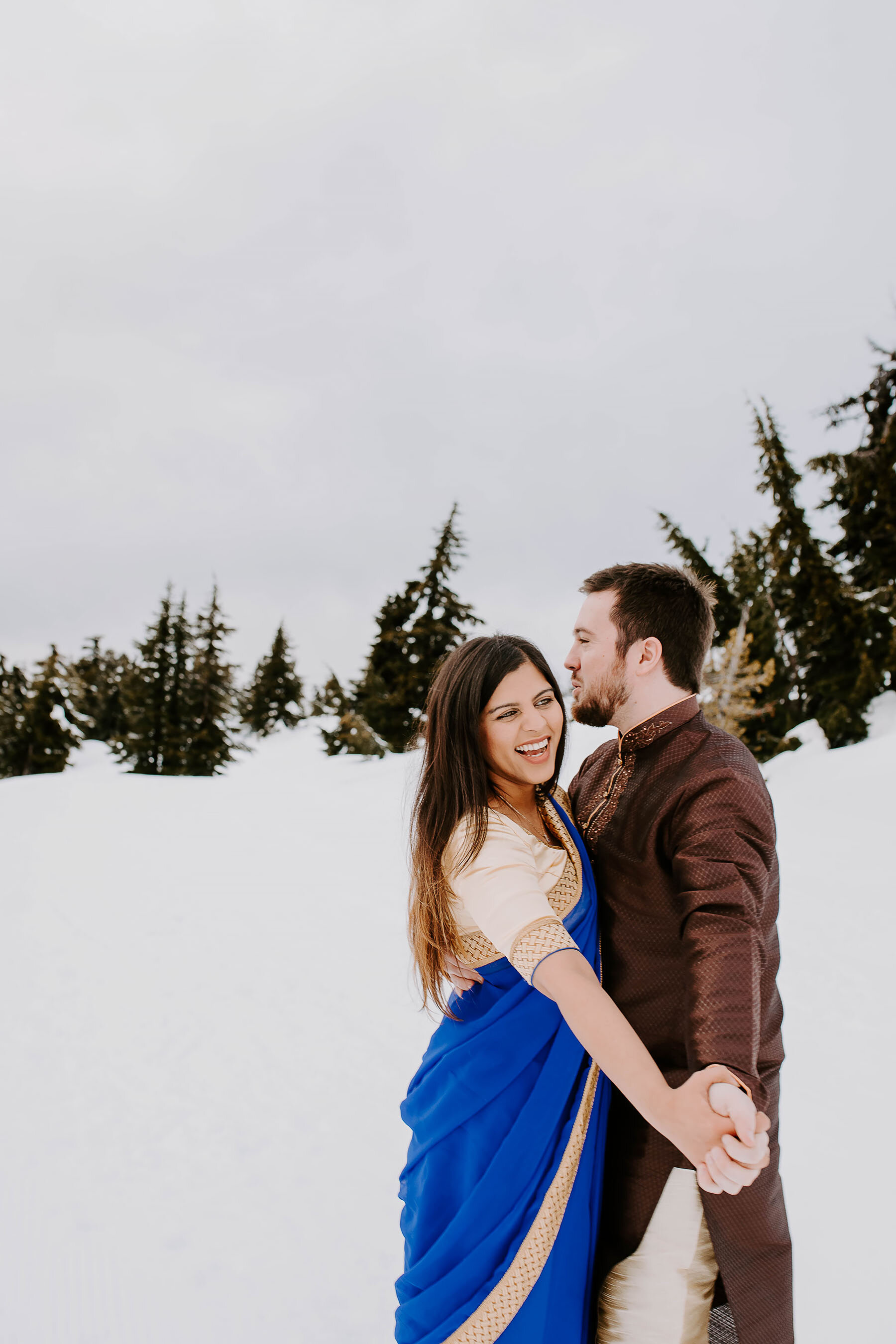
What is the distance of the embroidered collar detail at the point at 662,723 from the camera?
Answer: 74.4 inches

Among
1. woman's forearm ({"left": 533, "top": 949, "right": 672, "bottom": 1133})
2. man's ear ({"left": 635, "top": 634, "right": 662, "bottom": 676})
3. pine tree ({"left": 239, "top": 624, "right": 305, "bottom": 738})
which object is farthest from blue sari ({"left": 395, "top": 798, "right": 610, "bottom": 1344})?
pine tree ({"left": 239, "top": 624, "right": 305, "bottom": 738})

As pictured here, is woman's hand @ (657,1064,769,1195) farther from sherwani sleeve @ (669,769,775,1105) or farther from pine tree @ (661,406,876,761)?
pine tree @ (661,406,876,761)

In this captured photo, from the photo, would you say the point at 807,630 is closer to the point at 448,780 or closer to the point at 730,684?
the point at 730,684

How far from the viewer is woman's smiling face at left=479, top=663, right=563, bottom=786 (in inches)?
75.3

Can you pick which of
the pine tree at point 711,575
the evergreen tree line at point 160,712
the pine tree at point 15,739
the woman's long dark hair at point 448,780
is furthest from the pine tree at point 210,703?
the woman's long dark hair at point 448,780

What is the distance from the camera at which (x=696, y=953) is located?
1426mm

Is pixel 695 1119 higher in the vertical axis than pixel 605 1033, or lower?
lower

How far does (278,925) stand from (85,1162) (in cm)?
376

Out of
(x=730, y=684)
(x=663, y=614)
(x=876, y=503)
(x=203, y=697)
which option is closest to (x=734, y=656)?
(x=730, y=684)

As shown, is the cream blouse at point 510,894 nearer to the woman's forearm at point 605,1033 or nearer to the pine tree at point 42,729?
the woman's forearm at point 605,1033

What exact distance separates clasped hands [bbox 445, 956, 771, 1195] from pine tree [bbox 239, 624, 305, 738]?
39842 millimetres

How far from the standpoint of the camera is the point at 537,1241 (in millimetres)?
1690

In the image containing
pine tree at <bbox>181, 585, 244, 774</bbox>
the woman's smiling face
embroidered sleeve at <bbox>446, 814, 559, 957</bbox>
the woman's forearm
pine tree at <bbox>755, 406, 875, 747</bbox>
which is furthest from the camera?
pine tree at <bbox>181, 585, 244, 774</bbox>

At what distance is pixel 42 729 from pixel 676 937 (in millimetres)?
34978
